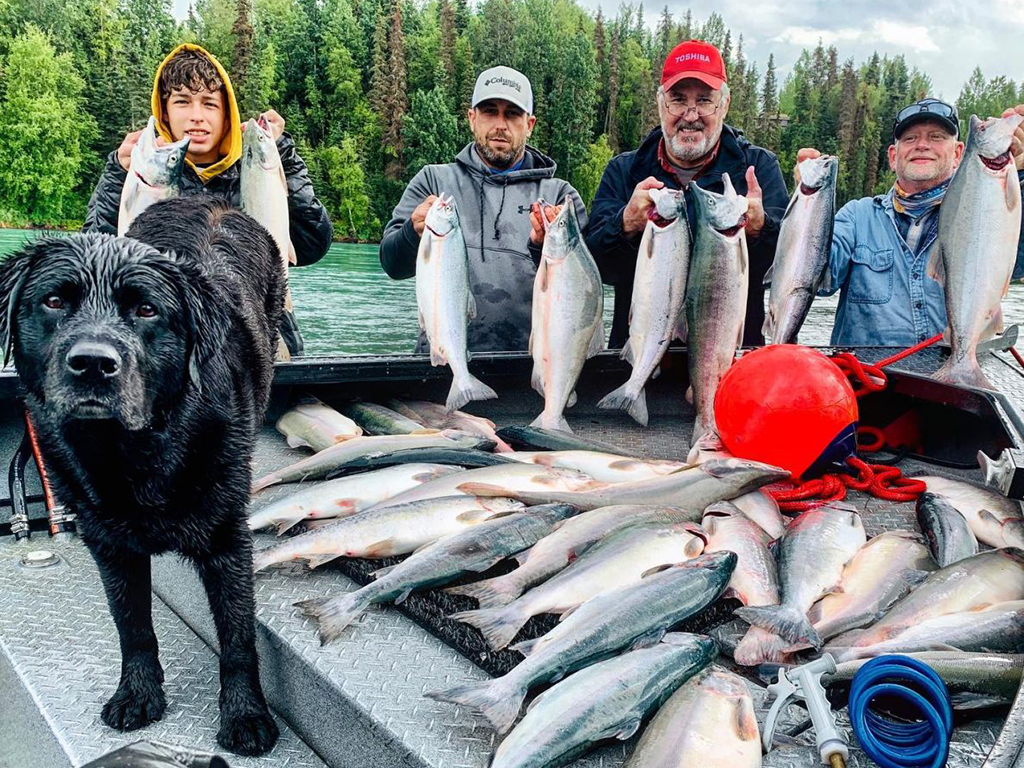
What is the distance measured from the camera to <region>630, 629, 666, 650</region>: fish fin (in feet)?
7.14

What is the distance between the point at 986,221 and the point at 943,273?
336 mm

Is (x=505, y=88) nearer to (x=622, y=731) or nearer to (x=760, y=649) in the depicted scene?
(x=760, y=649)

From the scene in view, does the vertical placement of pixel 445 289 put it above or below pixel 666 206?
below

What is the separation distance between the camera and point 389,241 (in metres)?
5.52

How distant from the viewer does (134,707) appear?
2195mm

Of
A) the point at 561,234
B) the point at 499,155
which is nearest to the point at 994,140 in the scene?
the point at 561,234

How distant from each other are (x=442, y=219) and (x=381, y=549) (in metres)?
2.33

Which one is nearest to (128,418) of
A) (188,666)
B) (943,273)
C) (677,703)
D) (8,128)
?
(188,666)

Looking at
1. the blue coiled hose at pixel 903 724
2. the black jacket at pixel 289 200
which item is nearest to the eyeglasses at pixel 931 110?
the black jacket at pixel 289 200

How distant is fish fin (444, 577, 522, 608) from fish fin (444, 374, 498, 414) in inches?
72.0

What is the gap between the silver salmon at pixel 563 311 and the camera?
4.30m

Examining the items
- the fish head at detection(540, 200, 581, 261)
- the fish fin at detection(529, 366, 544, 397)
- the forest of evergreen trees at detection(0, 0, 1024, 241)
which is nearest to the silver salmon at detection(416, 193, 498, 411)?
the fish fin at detection(529, 366, 544, 397)

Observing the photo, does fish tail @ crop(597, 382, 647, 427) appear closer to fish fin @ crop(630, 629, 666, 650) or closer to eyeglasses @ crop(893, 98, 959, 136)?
fish fin @ crop(630, 629, 666, 650)

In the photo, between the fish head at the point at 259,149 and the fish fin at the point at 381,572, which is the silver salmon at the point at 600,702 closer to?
the fish fin at the point at 381,572
